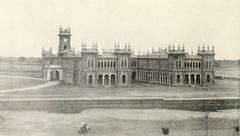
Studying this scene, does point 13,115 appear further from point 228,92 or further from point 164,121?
point 228,92

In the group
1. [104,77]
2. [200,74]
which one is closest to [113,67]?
[104,77]

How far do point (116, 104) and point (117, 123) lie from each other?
268cm

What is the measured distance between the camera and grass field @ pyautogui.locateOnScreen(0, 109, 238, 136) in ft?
41.7

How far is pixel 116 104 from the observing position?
16500 mm

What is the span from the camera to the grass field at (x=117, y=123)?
12.7m

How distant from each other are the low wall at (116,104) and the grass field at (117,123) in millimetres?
494

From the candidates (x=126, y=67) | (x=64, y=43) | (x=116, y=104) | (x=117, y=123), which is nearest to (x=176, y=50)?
(x=126, y=67)

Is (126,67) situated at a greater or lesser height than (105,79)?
greater

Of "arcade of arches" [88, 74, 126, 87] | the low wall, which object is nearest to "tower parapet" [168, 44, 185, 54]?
"arcade of arches" [88, 74, 126, 87]

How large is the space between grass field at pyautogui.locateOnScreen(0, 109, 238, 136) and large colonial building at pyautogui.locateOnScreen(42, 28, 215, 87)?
7917mm

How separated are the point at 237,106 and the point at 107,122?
6.10m

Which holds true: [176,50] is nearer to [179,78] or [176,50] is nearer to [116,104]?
[179,78]

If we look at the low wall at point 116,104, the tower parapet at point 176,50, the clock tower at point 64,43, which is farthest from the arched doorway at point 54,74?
the low wall at point 116,104

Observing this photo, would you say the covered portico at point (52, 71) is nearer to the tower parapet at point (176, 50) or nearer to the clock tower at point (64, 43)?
the clock tower at point (64, 43)
